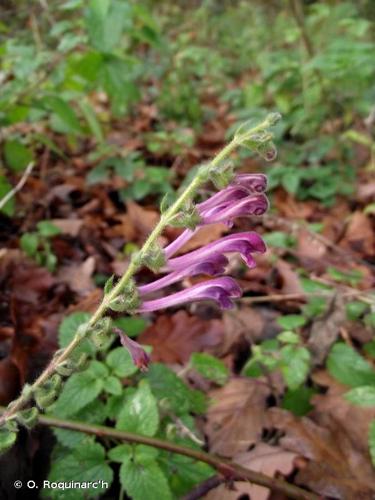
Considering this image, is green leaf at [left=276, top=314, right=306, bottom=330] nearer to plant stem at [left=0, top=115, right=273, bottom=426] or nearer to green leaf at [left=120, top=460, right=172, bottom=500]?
green leaf at [left=120, top=460, right=172, bottom=500]

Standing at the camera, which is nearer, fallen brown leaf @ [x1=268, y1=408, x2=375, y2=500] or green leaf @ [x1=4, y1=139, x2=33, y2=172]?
fallen brown leaf @ [x1=268, y1=408, x2=375, y2=500]

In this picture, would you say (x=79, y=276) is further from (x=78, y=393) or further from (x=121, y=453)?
(x=121, y=453)

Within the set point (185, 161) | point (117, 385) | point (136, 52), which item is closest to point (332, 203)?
point (185, 161)

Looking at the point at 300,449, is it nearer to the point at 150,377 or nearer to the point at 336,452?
the point at 336,452

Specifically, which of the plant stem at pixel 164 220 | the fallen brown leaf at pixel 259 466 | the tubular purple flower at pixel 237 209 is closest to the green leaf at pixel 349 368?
the fallen brown leaf at pixel 259 466

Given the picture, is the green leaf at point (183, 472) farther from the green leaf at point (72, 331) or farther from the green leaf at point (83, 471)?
the green leaf at point (72, 331)

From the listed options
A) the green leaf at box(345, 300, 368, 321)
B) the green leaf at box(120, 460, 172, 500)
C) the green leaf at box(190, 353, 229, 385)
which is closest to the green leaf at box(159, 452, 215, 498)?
the green leaf at box(120, 460, 172, 500)
